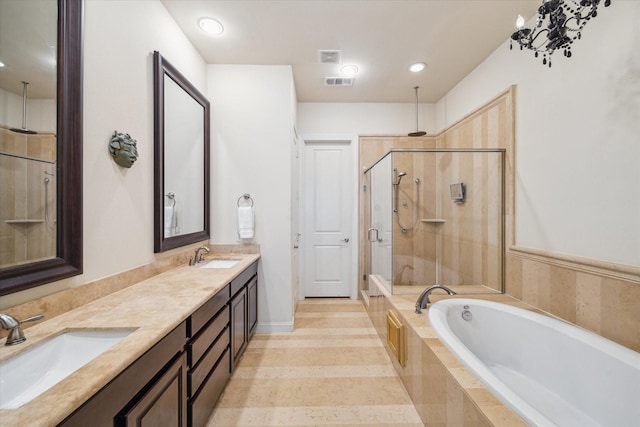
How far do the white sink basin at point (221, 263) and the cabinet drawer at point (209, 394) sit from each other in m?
0.68

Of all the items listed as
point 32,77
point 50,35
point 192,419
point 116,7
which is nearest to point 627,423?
point 192,419

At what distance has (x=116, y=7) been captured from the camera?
1.34m

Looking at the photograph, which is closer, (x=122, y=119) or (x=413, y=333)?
(x=122, y=119)

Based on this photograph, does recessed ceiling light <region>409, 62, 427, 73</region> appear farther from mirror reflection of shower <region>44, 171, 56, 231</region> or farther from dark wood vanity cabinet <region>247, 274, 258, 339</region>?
mirror reflection of shower <region>44, 171, 56, 231</region>

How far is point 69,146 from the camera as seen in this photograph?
1057mm

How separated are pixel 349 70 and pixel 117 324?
8.89ft

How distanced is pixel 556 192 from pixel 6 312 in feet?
9.28

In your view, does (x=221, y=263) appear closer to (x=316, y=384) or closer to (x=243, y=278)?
(x=243, y=278)

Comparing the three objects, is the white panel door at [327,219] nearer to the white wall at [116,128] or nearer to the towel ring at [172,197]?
the towel ring at [172,197]

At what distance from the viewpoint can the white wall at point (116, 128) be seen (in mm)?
1177

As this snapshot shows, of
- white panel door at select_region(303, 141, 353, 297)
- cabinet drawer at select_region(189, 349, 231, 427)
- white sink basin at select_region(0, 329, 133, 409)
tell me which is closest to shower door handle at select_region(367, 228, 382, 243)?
white panel door at select_region(303, 141, 353, 297)

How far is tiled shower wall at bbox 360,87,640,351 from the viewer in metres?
1.25

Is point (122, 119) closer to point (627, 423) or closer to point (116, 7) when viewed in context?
point (116, 7)

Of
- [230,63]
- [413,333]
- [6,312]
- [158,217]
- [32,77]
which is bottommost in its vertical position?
[413,333]
